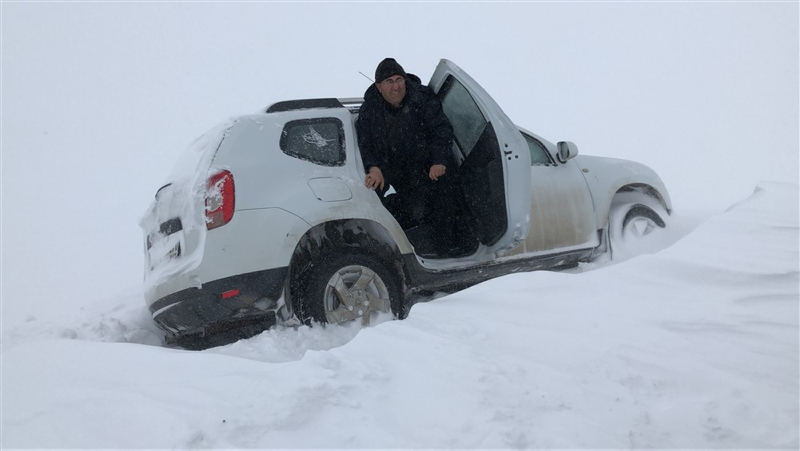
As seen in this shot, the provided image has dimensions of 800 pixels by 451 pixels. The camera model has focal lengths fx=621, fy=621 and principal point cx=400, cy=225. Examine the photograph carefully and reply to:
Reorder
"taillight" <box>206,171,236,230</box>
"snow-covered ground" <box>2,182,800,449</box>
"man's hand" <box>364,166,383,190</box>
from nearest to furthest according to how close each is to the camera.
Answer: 1. "snow-covered ground" <box>2,182,800,449</box>
2. "taillight" <box>206,171,236,230</box>
3. "man's hand" <box>364,166,383,190</box>

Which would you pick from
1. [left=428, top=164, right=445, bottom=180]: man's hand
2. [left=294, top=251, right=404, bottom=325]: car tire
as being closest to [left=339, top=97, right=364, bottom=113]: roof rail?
[left=428, top=164, right=445, bottom=180]: man's hand

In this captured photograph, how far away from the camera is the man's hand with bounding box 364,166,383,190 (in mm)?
4164

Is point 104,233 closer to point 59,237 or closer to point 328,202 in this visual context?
point 59,237

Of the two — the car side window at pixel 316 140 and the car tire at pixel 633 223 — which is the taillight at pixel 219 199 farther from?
the car tire at pixel 633 223

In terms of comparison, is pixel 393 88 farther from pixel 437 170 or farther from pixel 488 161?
pixel 488 161

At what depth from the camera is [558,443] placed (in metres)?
1.98

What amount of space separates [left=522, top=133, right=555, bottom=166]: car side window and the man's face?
1.20m

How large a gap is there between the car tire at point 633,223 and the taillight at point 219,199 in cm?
315

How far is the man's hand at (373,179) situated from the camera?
4164 mm

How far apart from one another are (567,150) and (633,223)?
97cm

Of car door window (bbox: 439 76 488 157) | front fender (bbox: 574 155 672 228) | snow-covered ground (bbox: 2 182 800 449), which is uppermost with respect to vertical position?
car door window (bbox: 439 76 488 157)

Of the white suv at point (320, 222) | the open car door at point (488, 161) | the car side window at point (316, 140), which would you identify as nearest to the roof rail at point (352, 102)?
the white suv at point (320, 222)

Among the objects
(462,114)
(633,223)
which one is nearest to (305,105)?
(462,114)

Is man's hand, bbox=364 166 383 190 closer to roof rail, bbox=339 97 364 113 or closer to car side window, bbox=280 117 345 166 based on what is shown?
car side window, bbox=280 117 345 166
